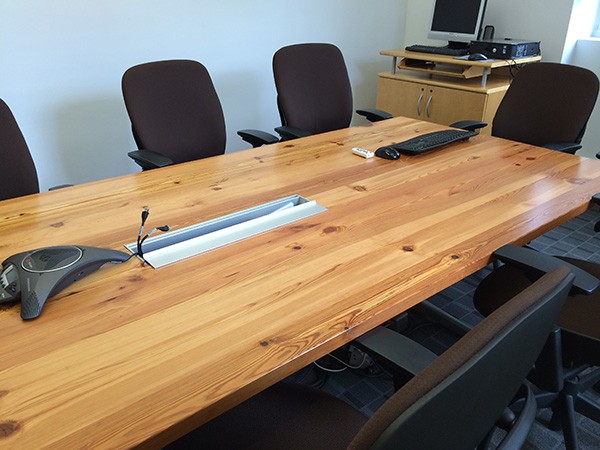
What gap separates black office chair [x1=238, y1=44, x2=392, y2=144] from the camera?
2691 millimetres

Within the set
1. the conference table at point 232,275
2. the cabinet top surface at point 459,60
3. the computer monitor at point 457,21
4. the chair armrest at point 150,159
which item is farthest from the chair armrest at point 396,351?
the computer monitor at point 457,21

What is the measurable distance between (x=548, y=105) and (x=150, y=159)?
192 cm

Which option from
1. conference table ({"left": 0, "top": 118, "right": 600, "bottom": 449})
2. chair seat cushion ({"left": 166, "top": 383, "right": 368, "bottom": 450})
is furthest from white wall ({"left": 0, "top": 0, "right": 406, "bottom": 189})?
chair seat cushion ({"left": 166, "top": 383, "right": 368, "bottom": 450})

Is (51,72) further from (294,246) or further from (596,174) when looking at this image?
(596,174)

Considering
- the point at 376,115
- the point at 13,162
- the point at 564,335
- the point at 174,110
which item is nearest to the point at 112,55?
the point at 174,110

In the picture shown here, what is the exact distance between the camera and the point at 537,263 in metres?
1.31

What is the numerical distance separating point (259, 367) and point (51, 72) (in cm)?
249

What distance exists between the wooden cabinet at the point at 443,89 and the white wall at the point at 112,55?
0.61 m

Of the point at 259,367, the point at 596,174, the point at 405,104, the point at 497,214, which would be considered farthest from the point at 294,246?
the point at 405,104

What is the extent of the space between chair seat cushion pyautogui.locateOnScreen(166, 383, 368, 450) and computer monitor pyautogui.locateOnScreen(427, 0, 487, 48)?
3.07 m

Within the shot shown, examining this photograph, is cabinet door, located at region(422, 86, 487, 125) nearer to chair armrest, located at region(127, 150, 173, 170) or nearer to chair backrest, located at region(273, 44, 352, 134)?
chair backrest, located at region(273, 44, 352, 134)

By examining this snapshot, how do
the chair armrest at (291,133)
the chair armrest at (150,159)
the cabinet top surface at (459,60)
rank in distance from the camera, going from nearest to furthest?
the chair armrest at (150,159) < the chair armrest at (291,133) < the cabinet top surface at (459,60)

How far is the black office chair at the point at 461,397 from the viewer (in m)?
0.54

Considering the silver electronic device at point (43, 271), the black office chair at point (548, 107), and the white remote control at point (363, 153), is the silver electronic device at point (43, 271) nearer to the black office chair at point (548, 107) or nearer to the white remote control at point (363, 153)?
the white remote control at point (363, 153)
